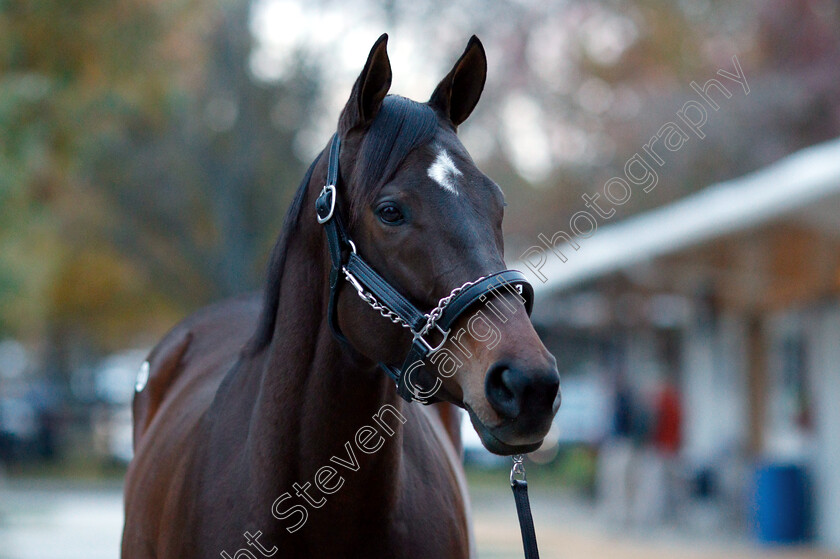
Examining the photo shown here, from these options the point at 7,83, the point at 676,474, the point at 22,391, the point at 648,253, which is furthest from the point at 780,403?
the point at 22,391

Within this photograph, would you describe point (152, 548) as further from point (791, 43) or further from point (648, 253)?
point (791, 43)

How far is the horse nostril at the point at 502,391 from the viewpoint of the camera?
226 centimetres

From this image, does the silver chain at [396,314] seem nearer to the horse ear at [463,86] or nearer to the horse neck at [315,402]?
the horse neck at [315,402]

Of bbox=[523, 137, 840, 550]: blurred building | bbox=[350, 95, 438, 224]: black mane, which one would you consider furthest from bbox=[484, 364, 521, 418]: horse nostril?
bbox=[523, 137, 840, 550]: blurred building

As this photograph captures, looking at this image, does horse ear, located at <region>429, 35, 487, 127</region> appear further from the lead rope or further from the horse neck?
the lead rope

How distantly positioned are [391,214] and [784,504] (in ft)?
35.9

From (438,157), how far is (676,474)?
13.2 meters

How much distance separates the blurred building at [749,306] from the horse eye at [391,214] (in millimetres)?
7671

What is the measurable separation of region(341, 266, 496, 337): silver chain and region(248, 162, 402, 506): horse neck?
0.20m

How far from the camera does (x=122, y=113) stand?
1151 centimetres

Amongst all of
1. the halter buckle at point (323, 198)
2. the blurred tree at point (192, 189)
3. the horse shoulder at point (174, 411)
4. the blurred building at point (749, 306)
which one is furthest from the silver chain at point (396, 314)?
the blurred tree at point (192, 189)

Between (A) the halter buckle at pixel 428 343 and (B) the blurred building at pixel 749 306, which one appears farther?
(B) the blurred building at pixel 749 306

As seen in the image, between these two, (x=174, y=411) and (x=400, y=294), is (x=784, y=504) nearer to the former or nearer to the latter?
(x=174, y=411)

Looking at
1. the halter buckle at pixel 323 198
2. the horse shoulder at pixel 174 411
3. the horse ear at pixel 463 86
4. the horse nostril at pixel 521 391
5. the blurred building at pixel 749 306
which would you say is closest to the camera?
the horse nostril at pixel 521 391
